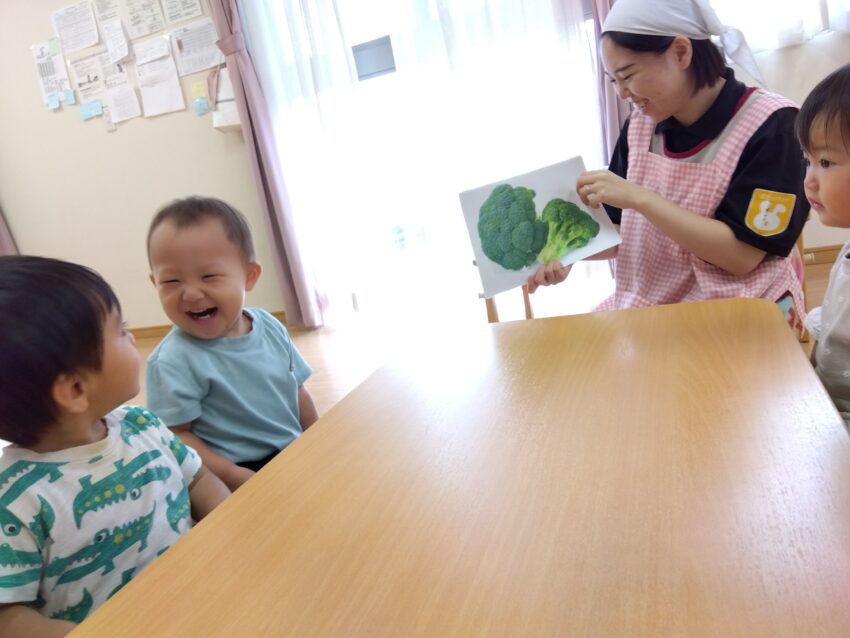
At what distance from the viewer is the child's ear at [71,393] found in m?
0.70

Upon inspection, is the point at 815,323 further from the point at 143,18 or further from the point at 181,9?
the point at 143,18

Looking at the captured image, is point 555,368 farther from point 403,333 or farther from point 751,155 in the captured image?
point 403,333

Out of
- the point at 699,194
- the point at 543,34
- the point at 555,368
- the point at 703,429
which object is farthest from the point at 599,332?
the point at 543,34

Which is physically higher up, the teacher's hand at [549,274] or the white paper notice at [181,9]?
the white paper notice at [181,9]

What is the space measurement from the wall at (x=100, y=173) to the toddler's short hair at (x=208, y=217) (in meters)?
2.64

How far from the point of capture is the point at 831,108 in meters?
0.82

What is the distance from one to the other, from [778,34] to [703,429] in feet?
8.39

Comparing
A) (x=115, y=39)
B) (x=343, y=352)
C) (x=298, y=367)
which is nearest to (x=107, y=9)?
(x=115, y=39)

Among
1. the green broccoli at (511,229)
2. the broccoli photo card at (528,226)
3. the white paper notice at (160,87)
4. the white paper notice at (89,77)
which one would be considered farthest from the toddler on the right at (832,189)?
the white paper notice at (89,77)

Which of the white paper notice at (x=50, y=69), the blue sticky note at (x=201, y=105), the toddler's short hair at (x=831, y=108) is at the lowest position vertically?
the toddler's short hair at (x=831, y=108)

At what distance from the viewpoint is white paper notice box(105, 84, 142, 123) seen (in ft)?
12.3

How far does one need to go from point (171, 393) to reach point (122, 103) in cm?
353

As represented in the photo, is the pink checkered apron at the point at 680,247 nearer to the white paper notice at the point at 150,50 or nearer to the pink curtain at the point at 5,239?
the white paper notice at the point at 150,50

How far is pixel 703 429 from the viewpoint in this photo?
1.94 feet
